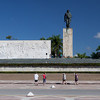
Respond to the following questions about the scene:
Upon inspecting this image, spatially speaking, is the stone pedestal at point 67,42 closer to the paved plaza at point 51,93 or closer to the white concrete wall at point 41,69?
the white concrete wall at point 41,69

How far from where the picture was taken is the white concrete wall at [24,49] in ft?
104

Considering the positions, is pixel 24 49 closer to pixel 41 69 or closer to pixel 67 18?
pixel 41 69

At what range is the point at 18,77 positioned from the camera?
21.9m

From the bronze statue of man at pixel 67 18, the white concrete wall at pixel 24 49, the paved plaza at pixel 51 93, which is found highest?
the bronze statue of man at pixel 67 18

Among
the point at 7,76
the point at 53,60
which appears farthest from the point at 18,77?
the point at 53,60

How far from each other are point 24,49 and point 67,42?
22.5 ft

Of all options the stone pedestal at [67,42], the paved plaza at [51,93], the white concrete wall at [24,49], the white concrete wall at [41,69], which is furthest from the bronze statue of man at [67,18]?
the paved plaza at [51,93]

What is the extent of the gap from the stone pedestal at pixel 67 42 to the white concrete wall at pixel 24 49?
118 inches

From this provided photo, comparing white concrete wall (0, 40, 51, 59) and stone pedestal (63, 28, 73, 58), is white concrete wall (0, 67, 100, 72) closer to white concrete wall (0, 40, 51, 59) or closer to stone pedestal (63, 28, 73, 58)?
stone pedestal (63, 28, 73, 58)

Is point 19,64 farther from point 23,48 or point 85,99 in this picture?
point 85,99

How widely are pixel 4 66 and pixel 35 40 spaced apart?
24.2 ft

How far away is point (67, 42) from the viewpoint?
1172 inches

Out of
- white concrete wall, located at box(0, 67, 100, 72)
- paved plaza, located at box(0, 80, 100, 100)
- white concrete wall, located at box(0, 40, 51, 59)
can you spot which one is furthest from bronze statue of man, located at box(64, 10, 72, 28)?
paved plaza, located at box(0, 80, 100, 100)

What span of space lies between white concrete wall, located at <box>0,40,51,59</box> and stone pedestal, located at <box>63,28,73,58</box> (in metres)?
2.99
